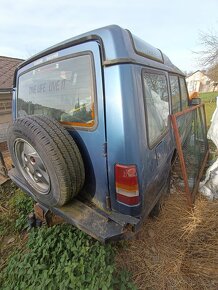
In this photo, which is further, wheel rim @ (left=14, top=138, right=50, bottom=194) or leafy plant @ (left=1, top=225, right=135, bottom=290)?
wheel rim @ (left=14, top=138, right=50, bottom=194)

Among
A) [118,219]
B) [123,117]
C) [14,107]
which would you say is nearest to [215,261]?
[118,219]

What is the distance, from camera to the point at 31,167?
6.86 feet

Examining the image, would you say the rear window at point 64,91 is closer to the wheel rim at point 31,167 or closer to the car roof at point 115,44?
the car roof at point 115,44

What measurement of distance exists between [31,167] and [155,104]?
1.43m

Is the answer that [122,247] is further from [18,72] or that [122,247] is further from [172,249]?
[18,72]

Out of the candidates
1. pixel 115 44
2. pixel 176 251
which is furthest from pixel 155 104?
pixel 176 251

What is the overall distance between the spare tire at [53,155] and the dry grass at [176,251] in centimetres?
104

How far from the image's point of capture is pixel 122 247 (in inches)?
91.3

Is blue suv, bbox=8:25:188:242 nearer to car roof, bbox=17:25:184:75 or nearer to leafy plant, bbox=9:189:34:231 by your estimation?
car roof, bbox=17:25:184:75

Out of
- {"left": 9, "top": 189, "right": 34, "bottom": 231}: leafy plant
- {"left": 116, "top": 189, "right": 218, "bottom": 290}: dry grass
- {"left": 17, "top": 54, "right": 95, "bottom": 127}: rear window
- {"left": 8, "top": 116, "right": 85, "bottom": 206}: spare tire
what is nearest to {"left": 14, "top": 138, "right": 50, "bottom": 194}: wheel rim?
{"left": 8, "top": 116, "right": 85, "bottom": 206}: spare tire

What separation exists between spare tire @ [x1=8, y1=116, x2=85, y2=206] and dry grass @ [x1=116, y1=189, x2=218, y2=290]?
1038mm

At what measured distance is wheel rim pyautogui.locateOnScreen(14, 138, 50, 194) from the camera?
1.93 metres

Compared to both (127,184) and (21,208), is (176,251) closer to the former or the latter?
(127,184)

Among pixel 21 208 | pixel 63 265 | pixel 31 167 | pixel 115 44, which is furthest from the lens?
pixel 21 208
